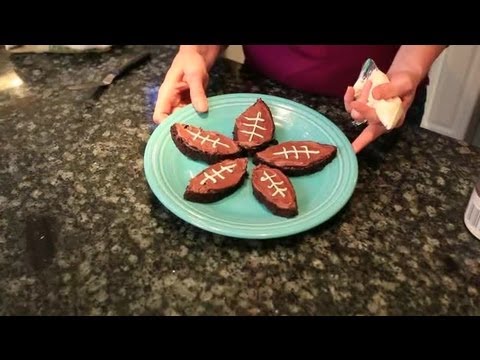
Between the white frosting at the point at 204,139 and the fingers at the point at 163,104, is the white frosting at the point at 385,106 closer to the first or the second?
the white frosting at the point at 204,139

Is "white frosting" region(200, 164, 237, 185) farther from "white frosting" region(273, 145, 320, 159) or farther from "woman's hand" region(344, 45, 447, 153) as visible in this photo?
"woman's hand" region(344, 45, 447, 153)

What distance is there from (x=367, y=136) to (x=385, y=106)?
0.07 meters

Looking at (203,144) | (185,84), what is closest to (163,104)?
(185,84)

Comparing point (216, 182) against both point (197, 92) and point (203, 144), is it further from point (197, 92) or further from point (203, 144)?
point (197, 92)

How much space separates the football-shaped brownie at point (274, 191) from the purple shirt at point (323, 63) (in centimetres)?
32

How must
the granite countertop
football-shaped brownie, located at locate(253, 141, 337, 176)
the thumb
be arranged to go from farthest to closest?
1. the thumb
2. football-shaped brownie, located at locate(253, 141, 337, 176)
3. the granite countertop

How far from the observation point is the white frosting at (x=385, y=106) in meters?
0.83

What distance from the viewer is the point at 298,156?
0.83 metres

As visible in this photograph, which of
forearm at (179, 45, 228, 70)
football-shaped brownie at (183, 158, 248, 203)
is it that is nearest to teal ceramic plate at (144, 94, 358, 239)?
football-shaped brownie at (183, 158, 248, 203)

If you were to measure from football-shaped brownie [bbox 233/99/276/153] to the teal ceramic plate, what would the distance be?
0.03 metres

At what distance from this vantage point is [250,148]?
0.86 meters

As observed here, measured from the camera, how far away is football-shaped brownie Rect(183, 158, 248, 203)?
0.76 meters
